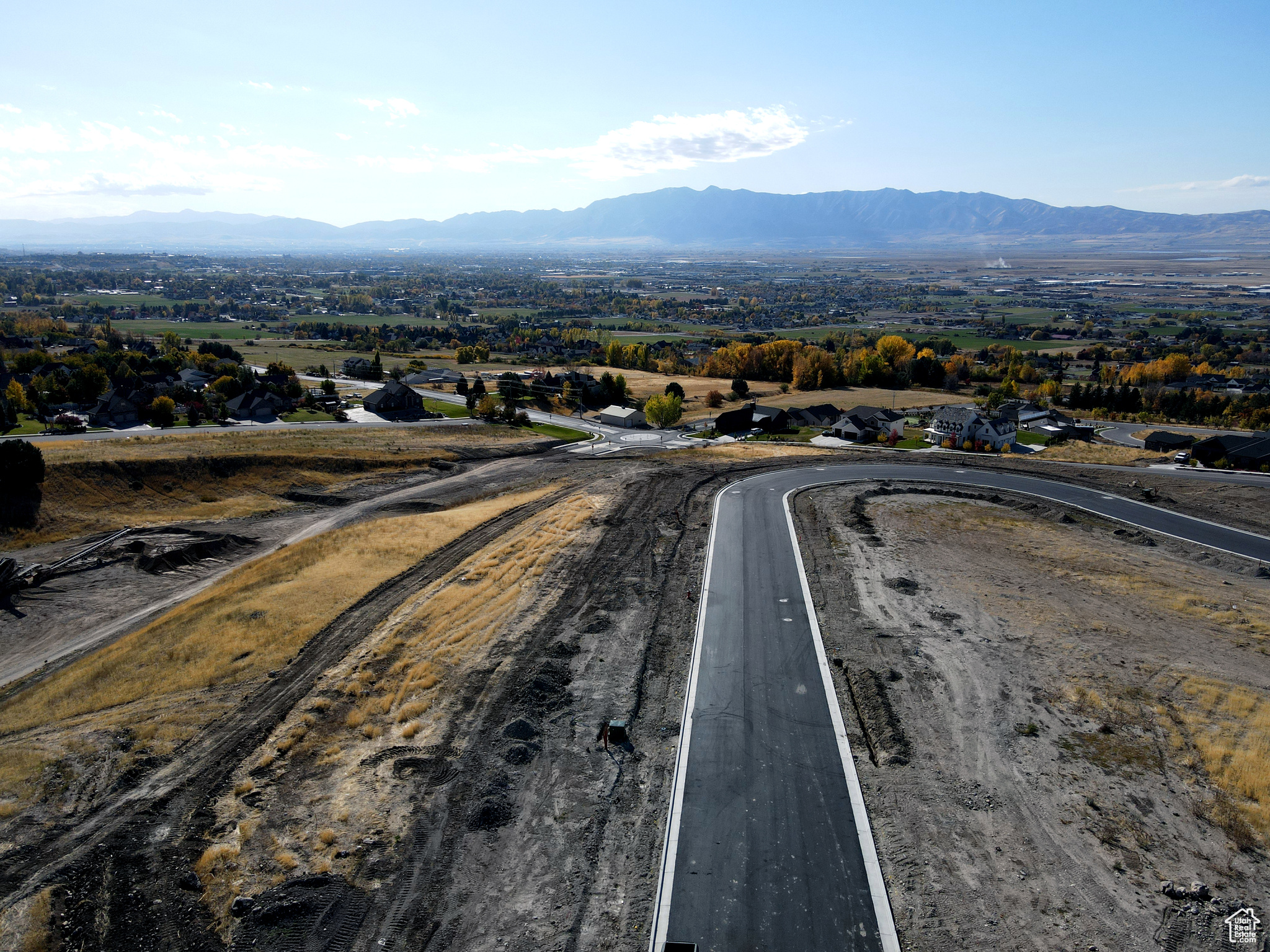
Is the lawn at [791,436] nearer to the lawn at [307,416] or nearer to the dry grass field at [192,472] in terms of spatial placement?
the dry grass field at [192,472]

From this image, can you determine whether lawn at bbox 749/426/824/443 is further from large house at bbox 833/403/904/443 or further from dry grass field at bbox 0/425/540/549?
dry grass field at bbox 0/425/540/549

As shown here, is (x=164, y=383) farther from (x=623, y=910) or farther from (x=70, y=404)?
(x=623, y=910)

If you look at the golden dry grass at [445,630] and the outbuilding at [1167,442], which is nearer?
the golden dry grass at [445,630]

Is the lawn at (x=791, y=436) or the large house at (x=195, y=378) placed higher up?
the large house at (x=195, y=378)

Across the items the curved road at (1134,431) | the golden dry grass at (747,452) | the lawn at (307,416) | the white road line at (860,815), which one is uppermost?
the lawn at (307,416)

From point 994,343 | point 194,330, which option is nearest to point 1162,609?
point 994,343

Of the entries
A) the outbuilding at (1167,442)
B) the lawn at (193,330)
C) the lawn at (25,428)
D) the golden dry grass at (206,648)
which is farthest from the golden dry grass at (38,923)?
the lawn at (193,330)

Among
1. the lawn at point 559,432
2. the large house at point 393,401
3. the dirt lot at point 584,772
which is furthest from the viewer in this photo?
the large house at point 393,401
